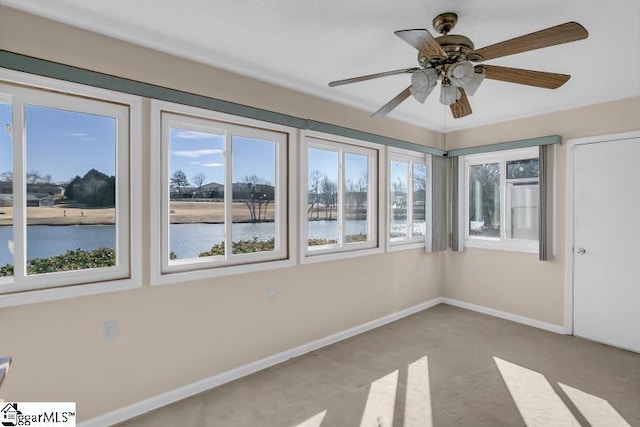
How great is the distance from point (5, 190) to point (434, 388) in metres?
3.10

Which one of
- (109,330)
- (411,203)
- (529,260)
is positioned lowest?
(109,330)

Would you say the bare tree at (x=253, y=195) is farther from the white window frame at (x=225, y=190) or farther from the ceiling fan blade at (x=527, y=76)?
the ceiling fan blade at (x=527, y=76)

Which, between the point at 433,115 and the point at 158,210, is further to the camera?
the point at 433,115

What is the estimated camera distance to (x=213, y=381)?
8.77 feet

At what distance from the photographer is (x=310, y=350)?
10.9 feet

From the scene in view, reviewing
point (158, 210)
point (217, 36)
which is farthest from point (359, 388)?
point (217, 36)

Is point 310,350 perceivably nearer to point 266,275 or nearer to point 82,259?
point 266,275

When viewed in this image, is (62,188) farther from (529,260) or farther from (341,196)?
(529,260)

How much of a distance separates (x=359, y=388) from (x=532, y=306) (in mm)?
2608

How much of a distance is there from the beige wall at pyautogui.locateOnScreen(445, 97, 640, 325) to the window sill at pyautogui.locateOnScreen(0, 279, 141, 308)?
157 inches

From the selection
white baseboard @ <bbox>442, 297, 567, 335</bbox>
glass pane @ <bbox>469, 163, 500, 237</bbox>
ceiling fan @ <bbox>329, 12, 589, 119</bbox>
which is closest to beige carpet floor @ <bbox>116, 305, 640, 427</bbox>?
white baseboard @ <bbox>442, 297, 567, 335</bbox>

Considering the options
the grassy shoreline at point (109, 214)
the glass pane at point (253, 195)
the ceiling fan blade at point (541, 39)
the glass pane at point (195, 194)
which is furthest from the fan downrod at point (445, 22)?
the grassy shoreline at point (109, 214)

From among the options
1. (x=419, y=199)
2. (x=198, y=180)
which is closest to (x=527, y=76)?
(x=198, y=180)

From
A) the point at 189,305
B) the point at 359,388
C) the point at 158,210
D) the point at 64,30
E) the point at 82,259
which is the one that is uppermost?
the point at 64,30
